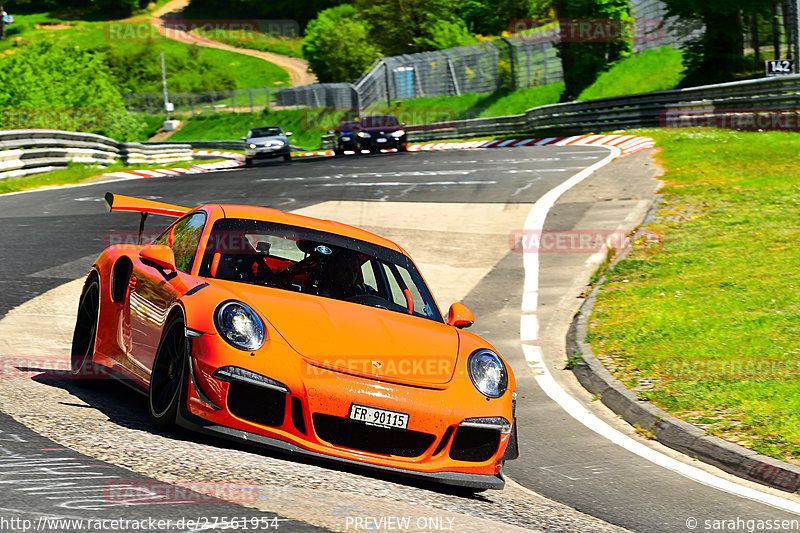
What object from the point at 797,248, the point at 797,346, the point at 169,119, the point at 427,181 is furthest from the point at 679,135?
the point at 169,119

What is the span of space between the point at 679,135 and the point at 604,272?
1433 centimetres

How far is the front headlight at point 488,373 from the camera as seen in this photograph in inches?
233

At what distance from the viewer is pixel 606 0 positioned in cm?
4525

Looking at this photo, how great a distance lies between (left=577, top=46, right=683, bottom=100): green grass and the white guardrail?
64.9 feet

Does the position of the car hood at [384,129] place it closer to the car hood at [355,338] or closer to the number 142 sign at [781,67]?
the number 142 sign at [781,67]

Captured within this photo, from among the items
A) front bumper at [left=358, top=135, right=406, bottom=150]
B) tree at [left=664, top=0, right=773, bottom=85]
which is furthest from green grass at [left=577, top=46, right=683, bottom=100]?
front bumper at [left=358, top=135, right=406, bottom=150]

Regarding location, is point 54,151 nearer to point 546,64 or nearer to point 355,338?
point 355,338

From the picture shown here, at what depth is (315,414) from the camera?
17.6 ft

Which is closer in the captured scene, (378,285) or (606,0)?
(378,285)

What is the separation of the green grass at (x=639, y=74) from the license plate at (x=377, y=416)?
37.3m

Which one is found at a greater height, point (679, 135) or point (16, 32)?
point (16, 32)

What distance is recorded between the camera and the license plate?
5422 millimetres

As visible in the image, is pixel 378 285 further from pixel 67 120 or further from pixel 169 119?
A: pixel 169 119
